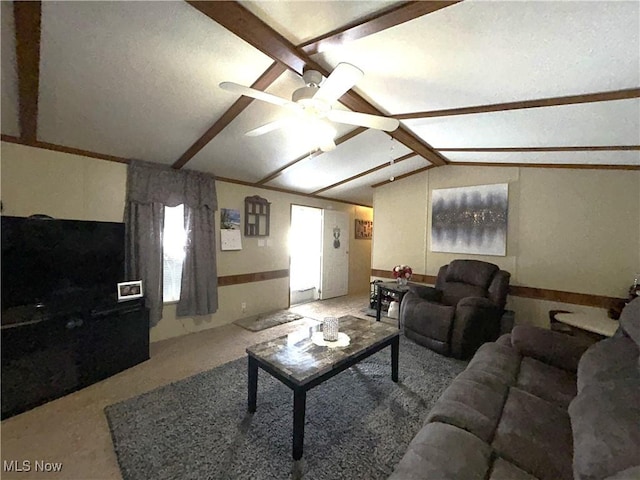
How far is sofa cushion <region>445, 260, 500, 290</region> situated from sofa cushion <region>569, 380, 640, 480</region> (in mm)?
2301

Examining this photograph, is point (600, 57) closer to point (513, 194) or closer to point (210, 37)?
point (210, 37)

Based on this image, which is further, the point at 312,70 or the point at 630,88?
the point at 312,70

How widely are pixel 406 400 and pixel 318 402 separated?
70cm

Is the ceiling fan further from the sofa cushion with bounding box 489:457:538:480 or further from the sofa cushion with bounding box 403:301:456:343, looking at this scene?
the sofa cushion with bounding box 403:301:456:343

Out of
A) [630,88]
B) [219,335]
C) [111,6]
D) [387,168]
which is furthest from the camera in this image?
[387,168]

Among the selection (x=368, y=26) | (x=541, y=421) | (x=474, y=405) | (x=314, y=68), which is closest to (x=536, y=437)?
(x=541, y=421)

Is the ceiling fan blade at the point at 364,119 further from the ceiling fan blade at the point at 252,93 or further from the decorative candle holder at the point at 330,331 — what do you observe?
the decorative candle holder at the point at 330,331

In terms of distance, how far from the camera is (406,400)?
2.21 metres

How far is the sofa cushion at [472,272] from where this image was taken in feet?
11.5

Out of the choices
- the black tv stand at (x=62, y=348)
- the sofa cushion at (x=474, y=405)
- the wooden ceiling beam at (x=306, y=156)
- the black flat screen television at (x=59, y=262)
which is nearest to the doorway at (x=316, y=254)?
the wooden ceiling beam at (x=306, y=156)

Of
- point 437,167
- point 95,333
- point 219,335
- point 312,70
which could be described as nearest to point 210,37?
point 312,70

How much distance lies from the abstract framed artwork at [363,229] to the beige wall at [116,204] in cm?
142

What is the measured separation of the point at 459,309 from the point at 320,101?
8.36 feet

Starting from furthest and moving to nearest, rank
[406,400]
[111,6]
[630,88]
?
Answer: 1. [406,400]
2. [630,88]
3. [111,6]
